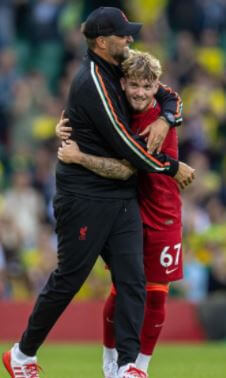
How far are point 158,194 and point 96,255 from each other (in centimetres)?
65

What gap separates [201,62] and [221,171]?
175cm

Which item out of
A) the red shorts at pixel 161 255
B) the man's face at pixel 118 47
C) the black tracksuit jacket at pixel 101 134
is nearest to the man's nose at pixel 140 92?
the black tracksuit jacket at pixel 101 134

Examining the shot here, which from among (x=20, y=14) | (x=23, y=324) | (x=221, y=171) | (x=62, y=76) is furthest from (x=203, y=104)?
(x=23, y=324)

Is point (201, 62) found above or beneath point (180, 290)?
above

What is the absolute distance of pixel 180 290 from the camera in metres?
14.6

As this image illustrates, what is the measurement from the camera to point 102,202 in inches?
308

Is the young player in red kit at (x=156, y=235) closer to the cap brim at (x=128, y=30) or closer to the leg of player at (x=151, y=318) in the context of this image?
the leg of player at (x=151, y=318)

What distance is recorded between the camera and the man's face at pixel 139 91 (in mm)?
7828

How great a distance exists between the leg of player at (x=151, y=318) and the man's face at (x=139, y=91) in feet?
4.07

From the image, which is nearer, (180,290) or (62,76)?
(180,290)

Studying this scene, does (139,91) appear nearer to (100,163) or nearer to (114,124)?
(114,124)

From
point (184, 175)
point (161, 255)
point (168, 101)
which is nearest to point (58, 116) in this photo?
point (168, 101)

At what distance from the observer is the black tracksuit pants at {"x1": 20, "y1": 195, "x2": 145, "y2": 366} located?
7.73 meters

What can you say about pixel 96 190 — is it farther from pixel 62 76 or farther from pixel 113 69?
pixel 62 76
